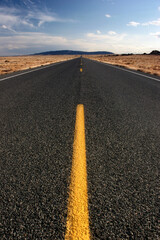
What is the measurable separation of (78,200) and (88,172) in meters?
0.38

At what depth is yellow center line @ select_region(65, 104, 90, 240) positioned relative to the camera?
113cm

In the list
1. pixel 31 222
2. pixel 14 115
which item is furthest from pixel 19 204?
pixel 14 115

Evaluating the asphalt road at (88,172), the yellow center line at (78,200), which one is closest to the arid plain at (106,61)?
the asphalt road at (88,172)

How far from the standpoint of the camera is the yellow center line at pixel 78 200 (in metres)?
1.13

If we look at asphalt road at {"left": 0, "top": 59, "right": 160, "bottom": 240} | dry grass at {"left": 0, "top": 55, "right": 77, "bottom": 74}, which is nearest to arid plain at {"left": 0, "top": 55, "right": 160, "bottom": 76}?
dry grass at {"left": 0, "top": 55, "right": 77, "bottom": 74}

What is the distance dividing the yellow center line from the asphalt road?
1.7 inches

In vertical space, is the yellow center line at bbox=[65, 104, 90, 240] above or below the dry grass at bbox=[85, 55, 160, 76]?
above

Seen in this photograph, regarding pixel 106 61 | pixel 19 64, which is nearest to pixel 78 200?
pixel 19 64

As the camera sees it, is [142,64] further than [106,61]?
No

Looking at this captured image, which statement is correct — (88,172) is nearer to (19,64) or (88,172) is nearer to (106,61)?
(19,64)

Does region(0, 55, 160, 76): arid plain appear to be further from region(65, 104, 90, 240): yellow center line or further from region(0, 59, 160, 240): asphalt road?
region(65, 104, 90, 240): yellow center line

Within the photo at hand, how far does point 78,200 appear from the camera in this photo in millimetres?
1385

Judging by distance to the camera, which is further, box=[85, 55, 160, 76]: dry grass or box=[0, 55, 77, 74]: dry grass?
box=[85, 55, 160, 76]: dry grass

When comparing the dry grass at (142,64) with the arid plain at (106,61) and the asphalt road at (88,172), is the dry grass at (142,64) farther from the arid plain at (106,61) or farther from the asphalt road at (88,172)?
the asphalt road at (88,172)
